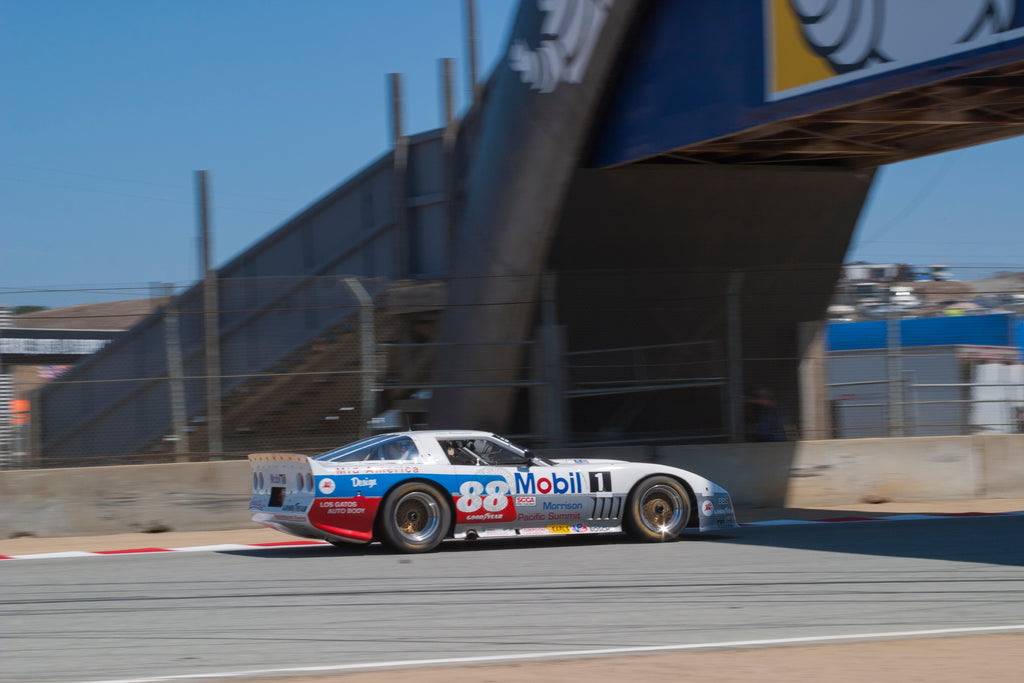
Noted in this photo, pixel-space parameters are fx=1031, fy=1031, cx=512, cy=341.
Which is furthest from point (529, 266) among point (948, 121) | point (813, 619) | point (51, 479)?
point (813, 619)

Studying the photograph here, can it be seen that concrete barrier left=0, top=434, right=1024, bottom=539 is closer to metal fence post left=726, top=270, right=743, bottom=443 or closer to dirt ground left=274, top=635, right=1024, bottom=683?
metal fence post left=726, top=270, right=743, bottom=443

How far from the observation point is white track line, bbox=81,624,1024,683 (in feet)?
16.7

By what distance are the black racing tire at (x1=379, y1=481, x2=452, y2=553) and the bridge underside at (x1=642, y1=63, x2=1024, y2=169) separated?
632 centimetres

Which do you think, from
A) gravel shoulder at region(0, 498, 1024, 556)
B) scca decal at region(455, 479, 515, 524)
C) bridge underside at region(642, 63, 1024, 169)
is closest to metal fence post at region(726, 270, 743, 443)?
gravel shoulder at region(0, 498, 1024, 556)

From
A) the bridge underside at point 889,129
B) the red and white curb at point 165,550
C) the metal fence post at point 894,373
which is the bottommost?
the red and white curb at point 165,550

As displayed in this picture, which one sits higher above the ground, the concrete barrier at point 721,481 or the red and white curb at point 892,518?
the concrete barrier at point 721,481

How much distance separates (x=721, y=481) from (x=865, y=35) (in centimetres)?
595

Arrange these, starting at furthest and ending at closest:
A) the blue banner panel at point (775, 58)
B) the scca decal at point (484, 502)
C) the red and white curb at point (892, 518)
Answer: the red and white curb at point (892, 518)
the blue banner panel at point (775, 58)
the scca decal at point (484, 502)

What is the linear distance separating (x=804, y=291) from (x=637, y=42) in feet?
14.5

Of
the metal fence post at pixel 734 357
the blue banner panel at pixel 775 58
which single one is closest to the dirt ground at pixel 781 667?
the blue banner panel at pixel 775 58

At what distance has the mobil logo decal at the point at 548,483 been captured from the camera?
32.4ft

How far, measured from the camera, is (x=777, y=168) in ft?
53.9

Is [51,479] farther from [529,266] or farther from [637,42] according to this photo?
[637,42]

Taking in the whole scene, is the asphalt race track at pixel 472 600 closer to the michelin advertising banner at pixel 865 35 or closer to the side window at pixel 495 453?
the side window at pixel 495 453
